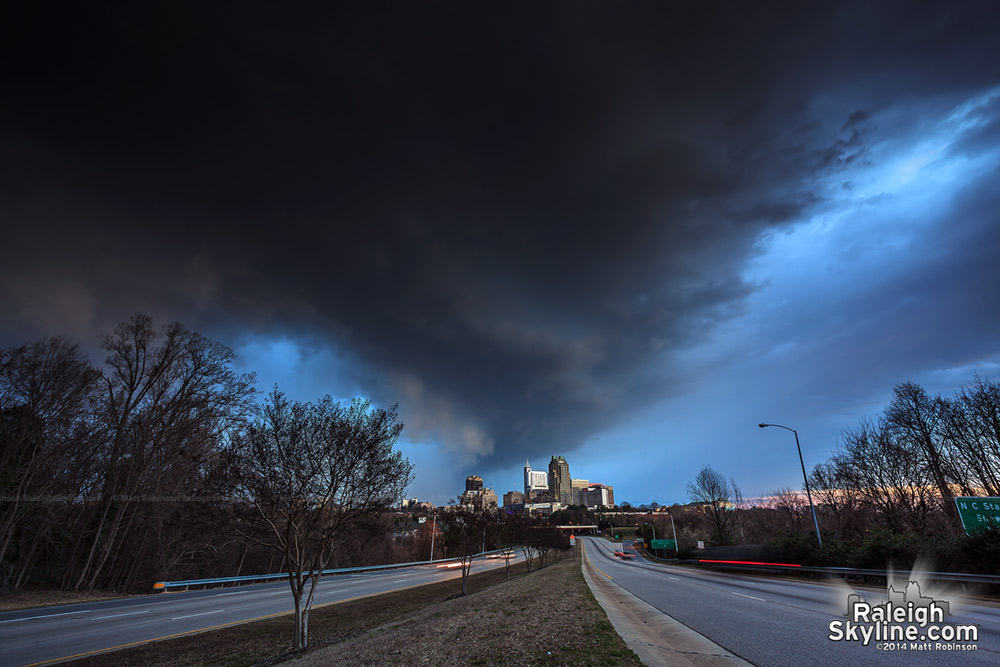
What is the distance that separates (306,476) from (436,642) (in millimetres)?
6952

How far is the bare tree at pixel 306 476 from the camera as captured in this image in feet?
45.3

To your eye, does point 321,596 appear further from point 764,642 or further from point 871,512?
point 871,512

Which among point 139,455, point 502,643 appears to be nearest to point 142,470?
point 139,455

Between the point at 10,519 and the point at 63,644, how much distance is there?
853 inches

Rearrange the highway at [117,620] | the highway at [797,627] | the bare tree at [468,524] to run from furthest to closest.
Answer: the bare tree at [468,524] < the highway at [117,620] < the highway at [797,627]

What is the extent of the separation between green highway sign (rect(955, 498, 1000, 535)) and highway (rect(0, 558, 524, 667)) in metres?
32.7

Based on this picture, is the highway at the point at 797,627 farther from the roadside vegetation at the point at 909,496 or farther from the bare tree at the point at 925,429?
the bare tree at the point at 925,429

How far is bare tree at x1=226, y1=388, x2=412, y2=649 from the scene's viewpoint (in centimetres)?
1380

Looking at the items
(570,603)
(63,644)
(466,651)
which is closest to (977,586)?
(570,603)

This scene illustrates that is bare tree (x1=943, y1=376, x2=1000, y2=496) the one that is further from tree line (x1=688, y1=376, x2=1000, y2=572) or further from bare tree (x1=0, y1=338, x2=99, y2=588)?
bare tree (x1=0, y1=338, x2=99, y2=588)

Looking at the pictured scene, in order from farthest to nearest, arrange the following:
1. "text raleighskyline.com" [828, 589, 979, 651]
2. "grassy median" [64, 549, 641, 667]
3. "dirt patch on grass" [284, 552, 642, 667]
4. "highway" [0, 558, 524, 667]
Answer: "highway" [0, 558, 524, 667] < "text raleighskyline.com" [828, 589, 979, 651] < "grassy median" [64, 549, 641, 667] < "dirt patch on grass" [284, 552, 642, 667]

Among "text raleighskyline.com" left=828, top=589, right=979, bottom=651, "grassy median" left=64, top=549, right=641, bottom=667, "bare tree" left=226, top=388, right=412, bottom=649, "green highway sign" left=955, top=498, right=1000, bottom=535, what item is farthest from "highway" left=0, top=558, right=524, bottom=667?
"green highway sign" left=955, top=498, right=1000, bottom=535

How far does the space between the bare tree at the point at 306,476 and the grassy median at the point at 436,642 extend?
2.23 metres

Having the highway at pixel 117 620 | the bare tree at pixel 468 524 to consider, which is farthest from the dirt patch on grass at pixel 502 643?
the bare tree at pixel 468 524
